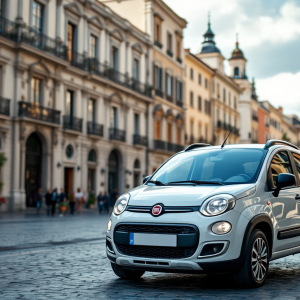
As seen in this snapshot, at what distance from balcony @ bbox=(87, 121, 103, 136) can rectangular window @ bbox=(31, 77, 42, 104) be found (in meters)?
5.44

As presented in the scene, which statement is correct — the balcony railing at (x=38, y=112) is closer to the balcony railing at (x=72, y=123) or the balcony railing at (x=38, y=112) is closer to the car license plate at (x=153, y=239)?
the balcony railing at (x=72, y=123)

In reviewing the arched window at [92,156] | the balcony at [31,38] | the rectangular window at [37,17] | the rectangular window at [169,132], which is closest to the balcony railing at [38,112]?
the balcony at [31,38]

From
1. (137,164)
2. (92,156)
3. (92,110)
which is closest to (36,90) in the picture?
(92,110)

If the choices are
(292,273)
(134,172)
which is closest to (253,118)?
(134,172)

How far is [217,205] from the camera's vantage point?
20.3 feet

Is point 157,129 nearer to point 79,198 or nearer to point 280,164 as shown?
point 79,198

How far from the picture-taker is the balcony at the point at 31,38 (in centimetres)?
3012

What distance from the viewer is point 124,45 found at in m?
43.9

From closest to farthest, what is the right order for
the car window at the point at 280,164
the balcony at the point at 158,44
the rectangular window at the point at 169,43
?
the car window at the point at 280,164 < the balcony at the point at 158,44 < the rectangular window at the point at 169,43

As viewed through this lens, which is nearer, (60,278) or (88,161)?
(60,278)

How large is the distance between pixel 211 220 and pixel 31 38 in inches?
1086

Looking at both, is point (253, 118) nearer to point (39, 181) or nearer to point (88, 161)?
point (88, 161)

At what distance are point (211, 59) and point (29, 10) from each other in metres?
40.9

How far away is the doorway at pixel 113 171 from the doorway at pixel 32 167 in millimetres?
8628
